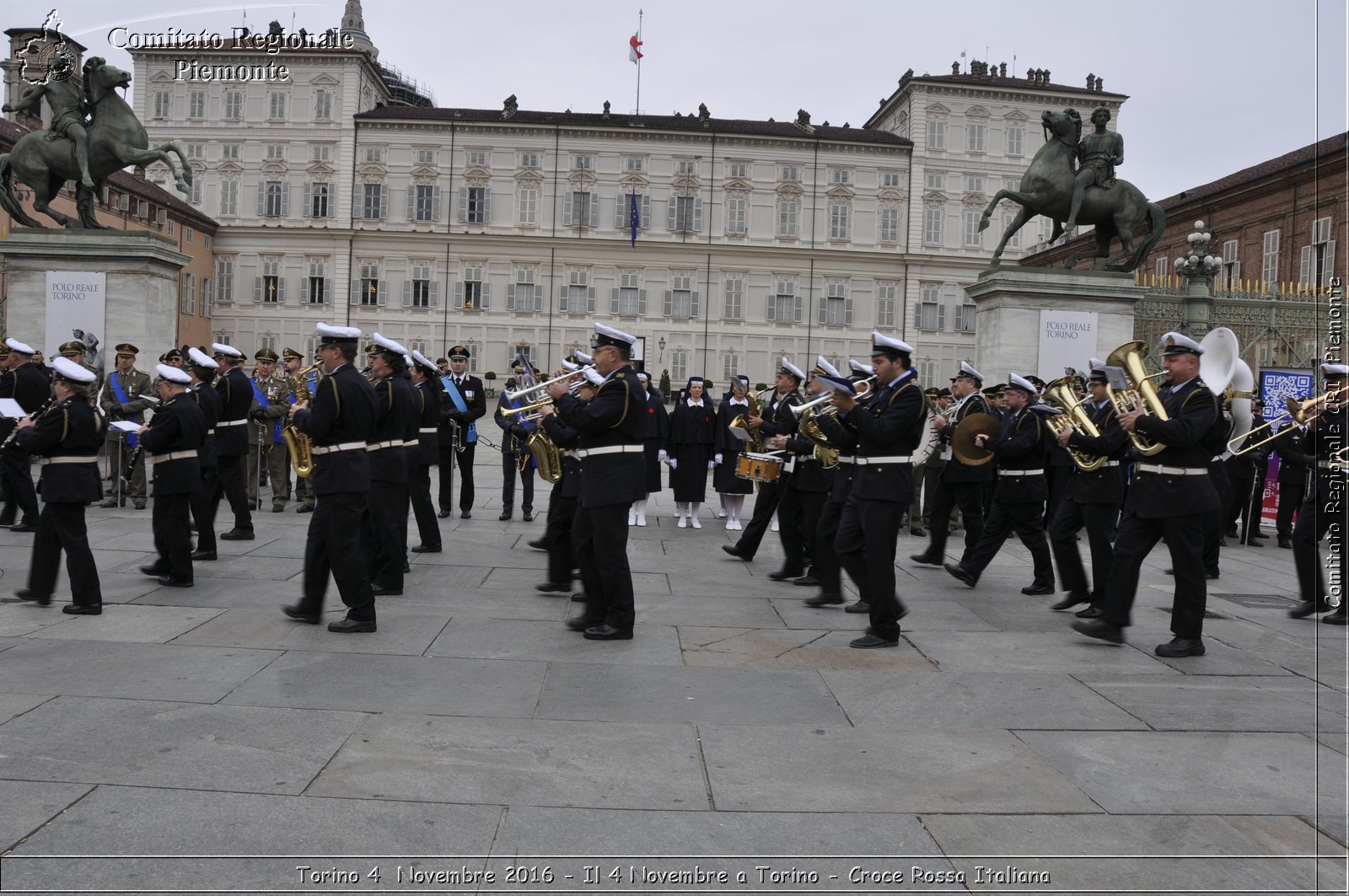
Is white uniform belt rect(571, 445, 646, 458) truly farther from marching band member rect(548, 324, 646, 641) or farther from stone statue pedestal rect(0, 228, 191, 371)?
stone statue pedestal rect(0, 228, 191, 371)

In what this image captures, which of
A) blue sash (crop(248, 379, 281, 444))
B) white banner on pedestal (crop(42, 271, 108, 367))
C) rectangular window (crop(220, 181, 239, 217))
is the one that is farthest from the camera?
rectangular window (crop(220, 181, 239, 217))

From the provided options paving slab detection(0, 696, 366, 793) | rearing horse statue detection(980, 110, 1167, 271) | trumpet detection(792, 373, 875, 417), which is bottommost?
paving slab detection(0, 696, 366, 793)

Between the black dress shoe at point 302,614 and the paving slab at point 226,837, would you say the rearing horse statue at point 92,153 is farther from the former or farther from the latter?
the paving slab at point 226,837

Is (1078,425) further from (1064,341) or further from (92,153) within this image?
(92,153)

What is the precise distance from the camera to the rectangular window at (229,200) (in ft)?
178

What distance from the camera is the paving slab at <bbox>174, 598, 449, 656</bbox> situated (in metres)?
6.90

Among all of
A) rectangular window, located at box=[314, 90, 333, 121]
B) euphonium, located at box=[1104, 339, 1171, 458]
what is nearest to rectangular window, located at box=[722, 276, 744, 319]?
rectangular window, located at box=[314, 90, 333, 121]

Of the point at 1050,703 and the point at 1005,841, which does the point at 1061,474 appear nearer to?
the point at 1050,703

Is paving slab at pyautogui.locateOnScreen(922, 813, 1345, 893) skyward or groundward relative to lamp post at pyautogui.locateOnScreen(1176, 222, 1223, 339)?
groundward

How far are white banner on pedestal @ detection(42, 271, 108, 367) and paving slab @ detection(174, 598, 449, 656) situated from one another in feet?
34.8

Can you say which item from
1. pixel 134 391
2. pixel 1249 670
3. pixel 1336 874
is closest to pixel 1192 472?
pixel 1249 670

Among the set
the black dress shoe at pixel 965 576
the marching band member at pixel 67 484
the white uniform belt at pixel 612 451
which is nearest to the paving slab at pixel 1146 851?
the white uniform belt at pixel 612 451

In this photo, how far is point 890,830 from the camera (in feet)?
13.8

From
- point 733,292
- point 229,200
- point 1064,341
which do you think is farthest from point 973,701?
point 229,200
